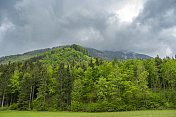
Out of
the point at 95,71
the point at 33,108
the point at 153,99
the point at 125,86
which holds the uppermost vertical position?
the point at 95,71

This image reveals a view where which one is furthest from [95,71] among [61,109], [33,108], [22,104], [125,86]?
[22,104]

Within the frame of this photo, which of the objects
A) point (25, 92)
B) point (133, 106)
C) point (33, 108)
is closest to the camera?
point (133, 106)

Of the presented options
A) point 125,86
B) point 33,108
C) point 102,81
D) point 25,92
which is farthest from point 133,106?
point 25,92

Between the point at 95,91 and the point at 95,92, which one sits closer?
the point at 95,92

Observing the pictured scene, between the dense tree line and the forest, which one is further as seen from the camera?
the dense tree line

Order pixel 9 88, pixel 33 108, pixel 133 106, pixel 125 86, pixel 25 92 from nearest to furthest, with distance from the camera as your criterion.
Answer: pixel 133 106, pixel 125 86, pixel 33 108, pixel 25 92, pixel 9 88

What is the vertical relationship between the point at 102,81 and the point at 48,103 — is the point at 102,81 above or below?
above

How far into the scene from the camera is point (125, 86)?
155 ft

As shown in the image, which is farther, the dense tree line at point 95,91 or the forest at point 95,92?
the dense tree line at point 95,91

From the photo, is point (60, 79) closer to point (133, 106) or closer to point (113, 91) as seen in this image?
point (113, 91)

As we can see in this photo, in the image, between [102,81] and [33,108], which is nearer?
[102,81]

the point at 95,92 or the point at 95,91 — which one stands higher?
the point at 95,91

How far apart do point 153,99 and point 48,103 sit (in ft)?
144

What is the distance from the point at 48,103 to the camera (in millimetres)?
55562
